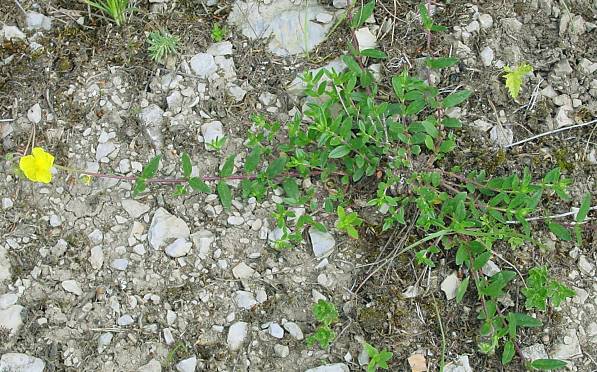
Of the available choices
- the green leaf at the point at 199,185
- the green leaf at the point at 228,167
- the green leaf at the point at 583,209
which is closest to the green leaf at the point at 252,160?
the green leaf at the point at 228,167

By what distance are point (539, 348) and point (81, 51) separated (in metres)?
2.62

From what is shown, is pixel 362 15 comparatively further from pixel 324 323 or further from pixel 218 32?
pixel 324 323

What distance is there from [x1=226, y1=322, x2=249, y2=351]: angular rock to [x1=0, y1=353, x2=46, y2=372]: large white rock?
81cm

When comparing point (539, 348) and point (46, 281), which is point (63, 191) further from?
point (539, 348)

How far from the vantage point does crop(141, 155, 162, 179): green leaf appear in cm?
321

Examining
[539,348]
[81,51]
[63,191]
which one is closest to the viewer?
[539,348]

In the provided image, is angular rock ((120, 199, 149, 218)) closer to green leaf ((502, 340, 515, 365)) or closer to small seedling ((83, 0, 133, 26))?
small seedling ((83, 0, 133, 26))

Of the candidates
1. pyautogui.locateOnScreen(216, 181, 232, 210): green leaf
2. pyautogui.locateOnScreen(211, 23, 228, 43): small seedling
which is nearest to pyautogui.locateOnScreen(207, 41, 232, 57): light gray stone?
pyautogui.locateOnScreen(211, 23, 228, 43): small seedling

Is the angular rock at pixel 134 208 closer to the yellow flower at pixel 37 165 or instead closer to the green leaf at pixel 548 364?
the yellow flower at pixel 37 165

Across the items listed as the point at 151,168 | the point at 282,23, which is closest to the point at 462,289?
the point at 151,168

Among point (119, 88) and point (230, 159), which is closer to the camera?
point (230, 159)

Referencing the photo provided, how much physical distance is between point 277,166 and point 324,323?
0.74 meters

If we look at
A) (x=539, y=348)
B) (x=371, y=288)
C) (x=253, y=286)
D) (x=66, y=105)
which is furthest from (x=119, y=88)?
(x=539, y=348)

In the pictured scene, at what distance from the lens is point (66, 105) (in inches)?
139
